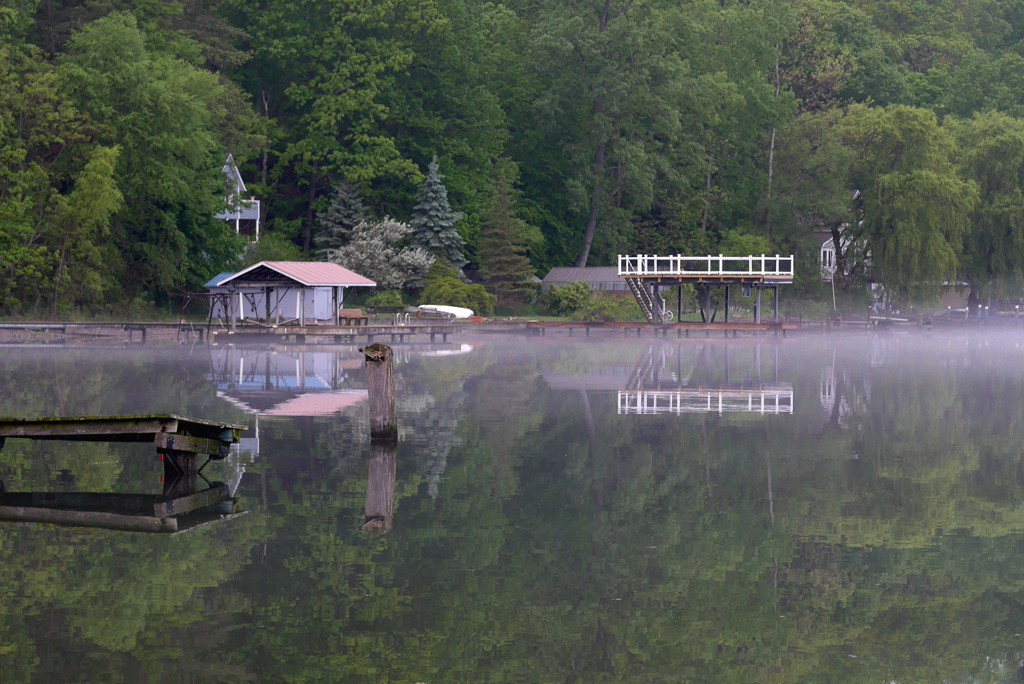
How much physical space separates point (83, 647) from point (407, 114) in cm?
6544

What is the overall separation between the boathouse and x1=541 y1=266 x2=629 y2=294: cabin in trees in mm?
18899

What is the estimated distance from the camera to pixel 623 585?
38.4 feet

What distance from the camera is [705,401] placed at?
28094 millimetres

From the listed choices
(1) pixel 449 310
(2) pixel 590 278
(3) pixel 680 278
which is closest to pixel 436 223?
(1) pixel 449 310

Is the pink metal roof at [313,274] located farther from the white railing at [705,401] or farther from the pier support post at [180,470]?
the pier support post at [180,470]

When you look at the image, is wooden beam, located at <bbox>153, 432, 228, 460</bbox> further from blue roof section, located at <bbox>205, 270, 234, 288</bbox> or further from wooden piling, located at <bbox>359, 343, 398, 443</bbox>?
blue roof section, located at <bbox>205, 270, 234, 288</bbox>

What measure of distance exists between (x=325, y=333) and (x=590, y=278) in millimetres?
26072

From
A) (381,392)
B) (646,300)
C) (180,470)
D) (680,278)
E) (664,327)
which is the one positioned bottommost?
(180,470)

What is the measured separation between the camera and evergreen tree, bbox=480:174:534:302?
7044 cm

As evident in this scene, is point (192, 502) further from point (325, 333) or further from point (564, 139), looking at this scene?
point (564, 139)

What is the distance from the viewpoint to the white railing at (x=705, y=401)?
26141 mm

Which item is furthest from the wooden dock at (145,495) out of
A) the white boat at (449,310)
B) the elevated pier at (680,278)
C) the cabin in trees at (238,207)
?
the cabin in trees at (238,207)

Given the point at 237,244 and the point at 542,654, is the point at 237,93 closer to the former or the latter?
the point at 237,244

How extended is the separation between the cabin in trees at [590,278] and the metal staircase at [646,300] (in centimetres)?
732
